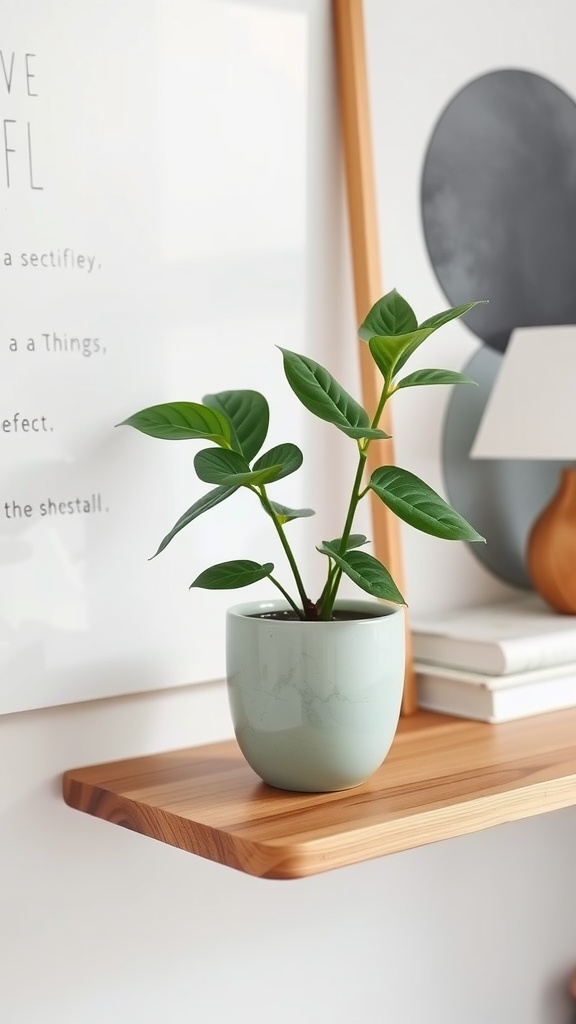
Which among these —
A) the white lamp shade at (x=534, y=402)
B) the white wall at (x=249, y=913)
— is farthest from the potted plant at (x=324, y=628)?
the white lamp shade at (x=534, y=402)

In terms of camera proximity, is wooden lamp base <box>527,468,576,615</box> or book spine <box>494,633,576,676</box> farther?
wooden lamp base <box>527,468,576,615</box>

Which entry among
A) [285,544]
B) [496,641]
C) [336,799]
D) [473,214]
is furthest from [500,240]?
[336,799]

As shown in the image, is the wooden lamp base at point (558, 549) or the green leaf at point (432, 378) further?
the wooden lamp base at point (558, 549)

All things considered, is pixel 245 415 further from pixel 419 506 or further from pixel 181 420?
pixel 419 506

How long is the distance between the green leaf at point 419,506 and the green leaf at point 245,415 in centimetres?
11

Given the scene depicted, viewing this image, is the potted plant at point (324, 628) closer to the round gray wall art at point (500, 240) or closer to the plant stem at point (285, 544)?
the plant stem at point (285, 544)

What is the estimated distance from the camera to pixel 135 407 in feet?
3.14

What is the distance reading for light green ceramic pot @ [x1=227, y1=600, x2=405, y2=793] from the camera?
0.83 m

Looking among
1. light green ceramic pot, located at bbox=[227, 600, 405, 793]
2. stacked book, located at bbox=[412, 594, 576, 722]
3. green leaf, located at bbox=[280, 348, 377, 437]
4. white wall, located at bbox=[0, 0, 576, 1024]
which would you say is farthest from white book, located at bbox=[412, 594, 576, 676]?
green leaf, located at bbox=[280, 348, 377, 437]

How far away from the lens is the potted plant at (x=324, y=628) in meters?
0.82

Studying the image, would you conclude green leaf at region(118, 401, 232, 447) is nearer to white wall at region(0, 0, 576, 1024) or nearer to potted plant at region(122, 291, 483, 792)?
potted plant at region(122, 291, 483, 792)

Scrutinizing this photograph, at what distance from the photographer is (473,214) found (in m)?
1.22

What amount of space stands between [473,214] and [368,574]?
→ 21.8 inches

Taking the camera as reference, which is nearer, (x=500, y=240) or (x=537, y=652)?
(x=537, y=652)
